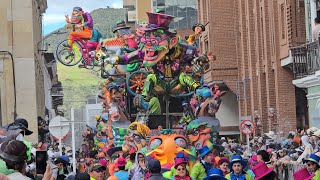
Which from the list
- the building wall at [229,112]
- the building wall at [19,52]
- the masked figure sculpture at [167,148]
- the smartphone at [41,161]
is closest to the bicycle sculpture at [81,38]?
the building wall at [19,52]

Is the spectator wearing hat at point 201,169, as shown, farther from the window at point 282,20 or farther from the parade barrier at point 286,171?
the window at point 282,20

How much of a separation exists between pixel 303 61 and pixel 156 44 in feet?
37.6

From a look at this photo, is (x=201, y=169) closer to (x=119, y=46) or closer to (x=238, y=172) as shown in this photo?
(x=238, y=172)

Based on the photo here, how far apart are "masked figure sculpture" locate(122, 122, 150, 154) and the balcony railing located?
400 inches

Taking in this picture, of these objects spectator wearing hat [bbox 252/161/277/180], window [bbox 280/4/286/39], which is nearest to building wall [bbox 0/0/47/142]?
window [bbox 280/4/286/39]

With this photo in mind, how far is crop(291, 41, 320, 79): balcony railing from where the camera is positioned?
118ft

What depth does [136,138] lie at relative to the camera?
26.3 m

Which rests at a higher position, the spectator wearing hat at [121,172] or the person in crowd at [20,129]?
the person in crowd at [20,129]

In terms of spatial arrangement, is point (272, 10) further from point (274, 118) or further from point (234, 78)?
point (234, 78)

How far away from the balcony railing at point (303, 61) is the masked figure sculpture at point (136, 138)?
400 inches

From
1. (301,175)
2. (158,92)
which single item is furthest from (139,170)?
(158,92)

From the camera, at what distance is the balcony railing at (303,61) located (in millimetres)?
35969

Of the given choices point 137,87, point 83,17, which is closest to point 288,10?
point 83,17

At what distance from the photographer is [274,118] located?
4450 centimetres
